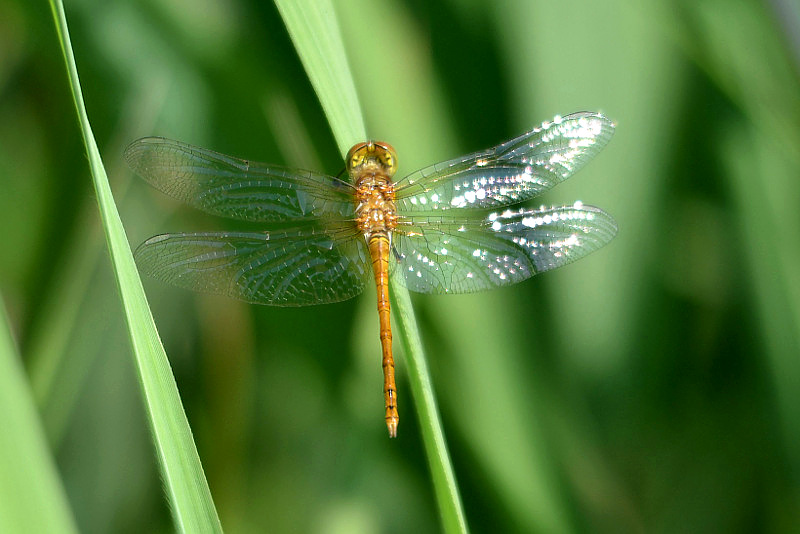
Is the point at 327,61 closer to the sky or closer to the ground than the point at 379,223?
closer to the sky

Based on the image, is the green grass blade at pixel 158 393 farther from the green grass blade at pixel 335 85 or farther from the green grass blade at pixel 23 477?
the green grass blade at pixel 335 85

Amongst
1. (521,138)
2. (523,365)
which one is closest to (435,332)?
(523,365)

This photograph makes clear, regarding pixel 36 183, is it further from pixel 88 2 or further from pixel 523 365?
pixel 523 365

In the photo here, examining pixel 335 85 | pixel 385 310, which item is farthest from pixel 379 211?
pixel 335 85

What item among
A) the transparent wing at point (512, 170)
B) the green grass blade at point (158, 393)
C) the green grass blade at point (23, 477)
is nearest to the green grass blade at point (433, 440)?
the green grass blade at point (158, 393)

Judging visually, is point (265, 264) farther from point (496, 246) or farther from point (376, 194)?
point (496, 246)

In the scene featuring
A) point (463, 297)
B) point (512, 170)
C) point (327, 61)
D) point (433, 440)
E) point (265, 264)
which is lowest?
point (433, 440)
